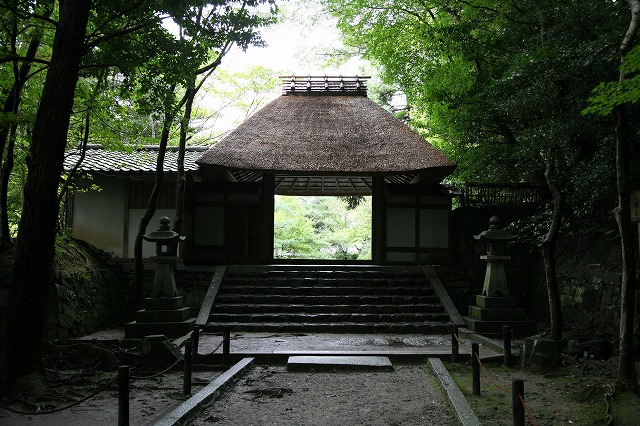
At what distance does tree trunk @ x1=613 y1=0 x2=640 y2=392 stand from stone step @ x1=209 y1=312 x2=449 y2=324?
5051mm

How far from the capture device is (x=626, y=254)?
5.26m

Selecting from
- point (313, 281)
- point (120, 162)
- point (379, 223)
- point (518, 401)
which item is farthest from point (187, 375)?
point (120, 162)

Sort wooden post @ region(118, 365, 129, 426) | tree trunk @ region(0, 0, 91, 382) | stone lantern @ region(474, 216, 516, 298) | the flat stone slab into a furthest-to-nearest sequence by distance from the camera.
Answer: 1. stone lantern @ region(474, 216, 516, 298)
2. the flat stone slab
3. tree trunk @ region(0, 0, 91, 382)
4. wooden post @ region(118, 365, 129, 426)

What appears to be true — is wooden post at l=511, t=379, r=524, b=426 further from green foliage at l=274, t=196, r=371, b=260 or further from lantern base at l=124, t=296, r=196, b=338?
green foliage at l=274, t=196, r=371, b=260

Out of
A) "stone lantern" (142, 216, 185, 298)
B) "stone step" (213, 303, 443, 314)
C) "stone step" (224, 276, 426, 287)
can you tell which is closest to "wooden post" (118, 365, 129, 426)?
"stone lantern" (142, 216, 185, 298)

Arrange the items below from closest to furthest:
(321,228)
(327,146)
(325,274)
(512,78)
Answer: (512,78) → (325,274) → (327,146) → (321,228)

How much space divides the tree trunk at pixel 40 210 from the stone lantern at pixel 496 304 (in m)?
7.57

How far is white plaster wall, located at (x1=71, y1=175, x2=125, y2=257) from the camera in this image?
1261cm

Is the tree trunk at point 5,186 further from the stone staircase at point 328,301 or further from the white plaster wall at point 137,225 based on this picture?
the stone staircase at point 328,301

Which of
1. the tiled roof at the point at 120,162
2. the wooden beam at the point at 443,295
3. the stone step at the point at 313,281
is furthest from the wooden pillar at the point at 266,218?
the wooden beam at the point at 443,295

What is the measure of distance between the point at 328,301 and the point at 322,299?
149mm

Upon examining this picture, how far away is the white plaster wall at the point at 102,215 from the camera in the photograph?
1261cm

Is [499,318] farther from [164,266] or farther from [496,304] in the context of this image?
[164,266]

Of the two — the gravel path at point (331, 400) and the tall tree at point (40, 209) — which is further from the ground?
the tall tree at point (40, 209)
